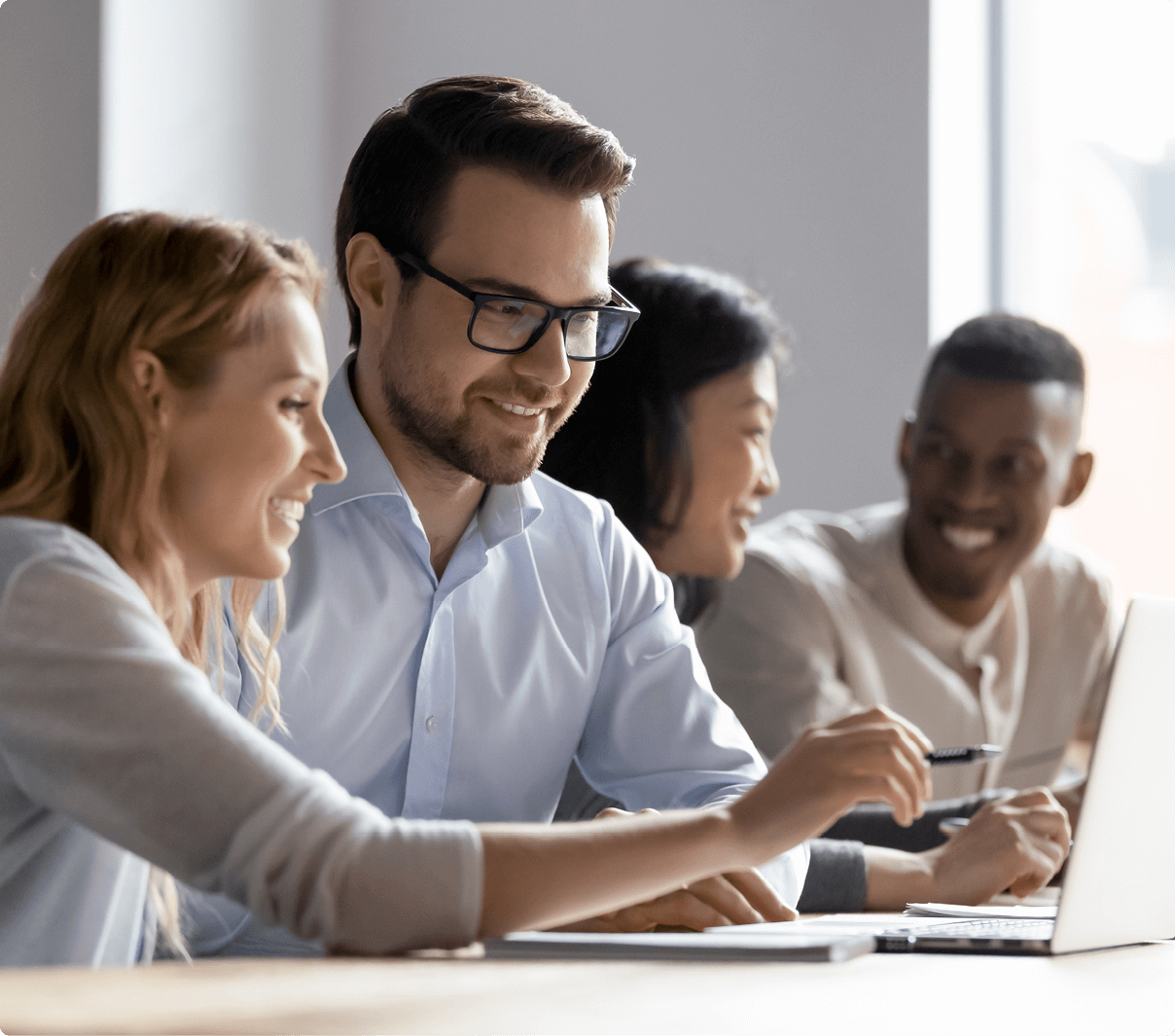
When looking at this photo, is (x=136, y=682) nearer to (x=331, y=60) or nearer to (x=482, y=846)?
(x=482, y=846)

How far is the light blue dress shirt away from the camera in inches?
50.8

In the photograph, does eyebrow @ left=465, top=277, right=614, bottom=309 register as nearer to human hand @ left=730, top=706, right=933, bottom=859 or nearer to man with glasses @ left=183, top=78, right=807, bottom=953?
man with glasses @ left=183, top=78, right=807, bottom=953

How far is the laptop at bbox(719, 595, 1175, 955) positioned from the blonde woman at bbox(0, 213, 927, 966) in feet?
0.34

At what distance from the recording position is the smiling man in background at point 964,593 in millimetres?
2332

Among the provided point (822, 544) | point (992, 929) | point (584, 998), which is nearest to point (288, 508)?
point (584, 998)

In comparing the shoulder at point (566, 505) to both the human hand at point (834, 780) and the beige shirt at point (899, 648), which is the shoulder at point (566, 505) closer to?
the human hand at point (834, 780)

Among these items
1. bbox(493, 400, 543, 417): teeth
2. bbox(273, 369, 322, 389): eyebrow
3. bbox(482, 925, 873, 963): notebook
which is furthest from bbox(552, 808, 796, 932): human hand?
bbox(493, 400, 543, 417): teeth

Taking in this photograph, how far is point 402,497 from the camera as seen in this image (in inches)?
52.6

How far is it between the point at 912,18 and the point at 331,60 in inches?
50.8

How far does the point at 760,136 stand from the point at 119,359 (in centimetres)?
237

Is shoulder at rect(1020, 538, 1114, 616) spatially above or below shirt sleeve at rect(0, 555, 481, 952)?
below

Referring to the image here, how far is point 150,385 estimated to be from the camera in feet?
3.01

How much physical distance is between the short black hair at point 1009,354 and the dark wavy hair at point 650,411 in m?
0.69

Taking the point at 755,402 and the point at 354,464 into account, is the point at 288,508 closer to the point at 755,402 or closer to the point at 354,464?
the point at 354,464
